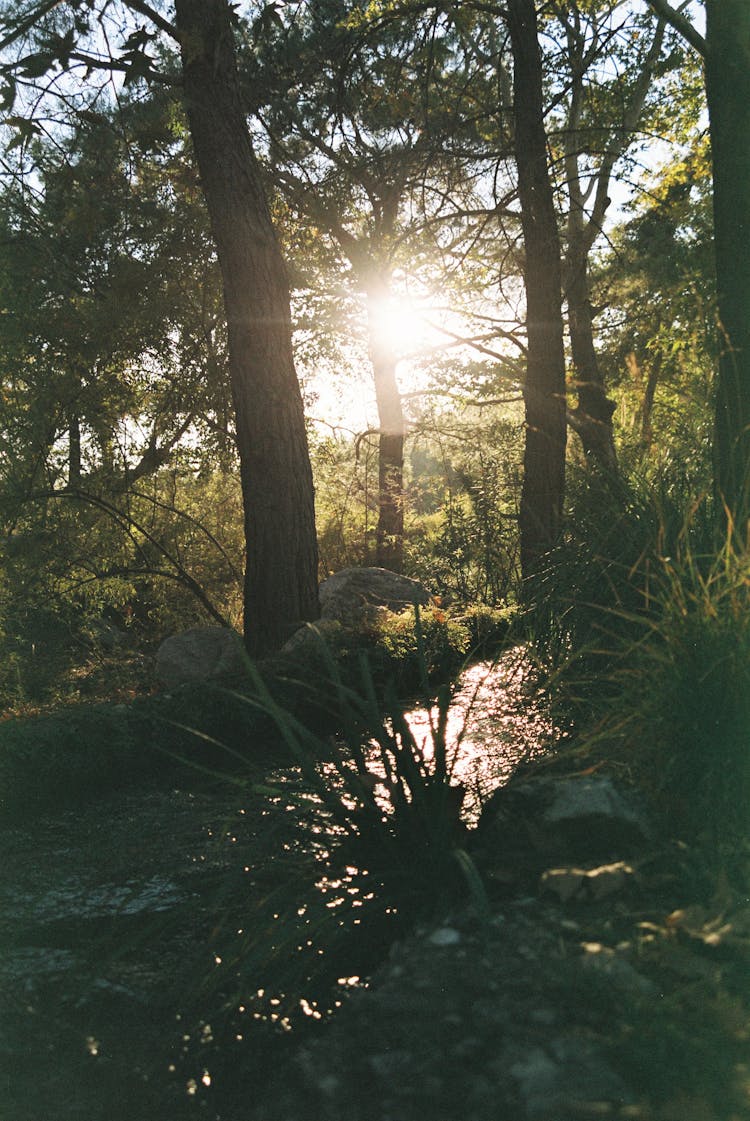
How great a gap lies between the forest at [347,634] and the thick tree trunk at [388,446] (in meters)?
0.09

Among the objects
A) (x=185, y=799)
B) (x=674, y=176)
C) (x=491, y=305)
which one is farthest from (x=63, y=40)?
(x=674, y=176)

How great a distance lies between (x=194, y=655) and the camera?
7996mm

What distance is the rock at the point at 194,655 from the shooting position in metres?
Result: 7.77

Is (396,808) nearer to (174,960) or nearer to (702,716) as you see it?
(174,960)

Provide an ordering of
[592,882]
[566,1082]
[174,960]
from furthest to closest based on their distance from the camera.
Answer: [174,960]
[592,882]
[566,1082]

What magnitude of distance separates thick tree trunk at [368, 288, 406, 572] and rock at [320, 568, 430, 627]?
383cm

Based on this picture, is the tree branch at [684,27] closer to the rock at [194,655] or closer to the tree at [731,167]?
the tree at [731,167]

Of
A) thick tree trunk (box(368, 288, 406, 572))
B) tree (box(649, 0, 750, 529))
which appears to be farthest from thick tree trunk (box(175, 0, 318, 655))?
thick tree trunk (box(368, 288, 406, 572))

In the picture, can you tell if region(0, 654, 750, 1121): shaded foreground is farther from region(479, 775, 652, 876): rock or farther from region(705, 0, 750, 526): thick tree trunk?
region(705, 0, 750, 526): thick tree trunk

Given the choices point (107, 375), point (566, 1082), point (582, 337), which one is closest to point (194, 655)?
point (107, 375)

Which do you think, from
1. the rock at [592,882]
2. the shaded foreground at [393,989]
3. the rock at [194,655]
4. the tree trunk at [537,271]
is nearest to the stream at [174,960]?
the shaded foreground at [393,989]

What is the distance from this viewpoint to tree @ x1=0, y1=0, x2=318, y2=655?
6.54 m

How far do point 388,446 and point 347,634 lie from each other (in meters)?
8.34

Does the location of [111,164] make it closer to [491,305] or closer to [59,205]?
[59,205]
